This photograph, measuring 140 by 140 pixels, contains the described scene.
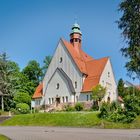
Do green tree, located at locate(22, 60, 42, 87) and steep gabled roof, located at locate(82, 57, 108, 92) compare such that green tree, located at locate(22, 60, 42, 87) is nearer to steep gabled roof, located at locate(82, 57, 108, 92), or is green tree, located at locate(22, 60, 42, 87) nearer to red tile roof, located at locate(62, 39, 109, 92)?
red tile roof, located at locate(62, 39, 109, 92)

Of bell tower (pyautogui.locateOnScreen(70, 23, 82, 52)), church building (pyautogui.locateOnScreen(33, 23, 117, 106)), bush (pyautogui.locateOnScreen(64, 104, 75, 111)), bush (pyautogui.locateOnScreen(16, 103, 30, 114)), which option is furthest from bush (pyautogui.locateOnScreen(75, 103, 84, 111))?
bell tower (pyautogui.locateOnScreen(70, 23, 82, 52))

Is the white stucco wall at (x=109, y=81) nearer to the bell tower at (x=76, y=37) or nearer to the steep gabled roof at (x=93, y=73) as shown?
the steep gabled roof at (x=93, y=73)

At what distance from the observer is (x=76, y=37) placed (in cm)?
5803

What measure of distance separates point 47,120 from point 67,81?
19.8 metres

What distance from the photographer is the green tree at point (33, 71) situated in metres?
70.9

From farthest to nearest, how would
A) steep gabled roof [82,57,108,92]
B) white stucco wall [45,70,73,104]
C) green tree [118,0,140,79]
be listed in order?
white stucco wall [45,70,73,104]
steep gabled roof [82,57,108,92]
green tree [118,0,140,79]

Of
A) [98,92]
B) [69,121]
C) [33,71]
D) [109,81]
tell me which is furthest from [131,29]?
[33,71]

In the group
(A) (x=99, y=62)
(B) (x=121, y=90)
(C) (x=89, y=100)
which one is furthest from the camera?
(B) (x=121, y=90)

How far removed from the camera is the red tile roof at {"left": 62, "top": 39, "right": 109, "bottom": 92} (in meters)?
49.8

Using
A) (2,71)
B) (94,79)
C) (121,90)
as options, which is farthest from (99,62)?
(2,71)

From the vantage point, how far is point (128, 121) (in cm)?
2686

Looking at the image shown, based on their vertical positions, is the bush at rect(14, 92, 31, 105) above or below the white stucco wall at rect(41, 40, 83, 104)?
below

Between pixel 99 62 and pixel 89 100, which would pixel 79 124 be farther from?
pixel 99 62

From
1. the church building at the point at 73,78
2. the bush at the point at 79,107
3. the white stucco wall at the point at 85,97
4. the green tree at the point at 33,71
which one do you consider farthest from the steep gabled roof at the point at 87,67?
the green tree at the point at 33,71
